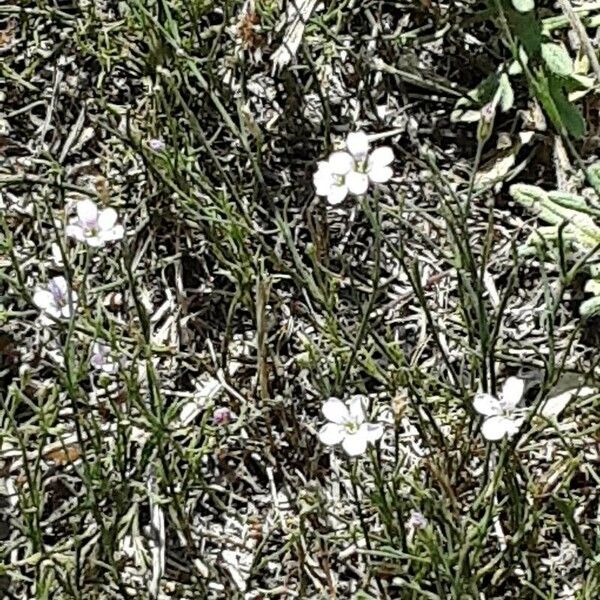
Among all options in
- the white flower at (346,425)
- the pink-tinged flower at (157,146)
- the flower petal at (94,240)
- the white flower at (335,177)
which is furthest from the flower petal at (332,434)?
the pink-tinged flower at (157,146)

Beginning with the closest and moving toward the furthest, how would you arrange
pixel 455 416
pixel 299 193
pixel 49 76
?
1. pixel 455 416
2. pixel 299 193
3. pixel 49 76

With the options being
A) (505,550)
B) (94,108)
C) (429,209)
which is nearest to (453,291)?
(429,209)

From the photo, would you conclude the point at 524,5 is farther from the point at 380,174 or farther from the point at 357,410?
the point at 357,410

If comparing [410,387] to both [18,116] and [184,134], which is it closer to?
[184,134]

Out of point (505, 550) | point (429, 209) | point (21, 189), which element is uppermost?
point (21, 189)

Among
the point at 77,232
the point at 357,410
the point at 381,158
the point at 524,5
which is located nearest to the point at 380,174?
the point at 381,158

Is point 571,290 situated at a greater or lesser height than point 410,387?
lesser
